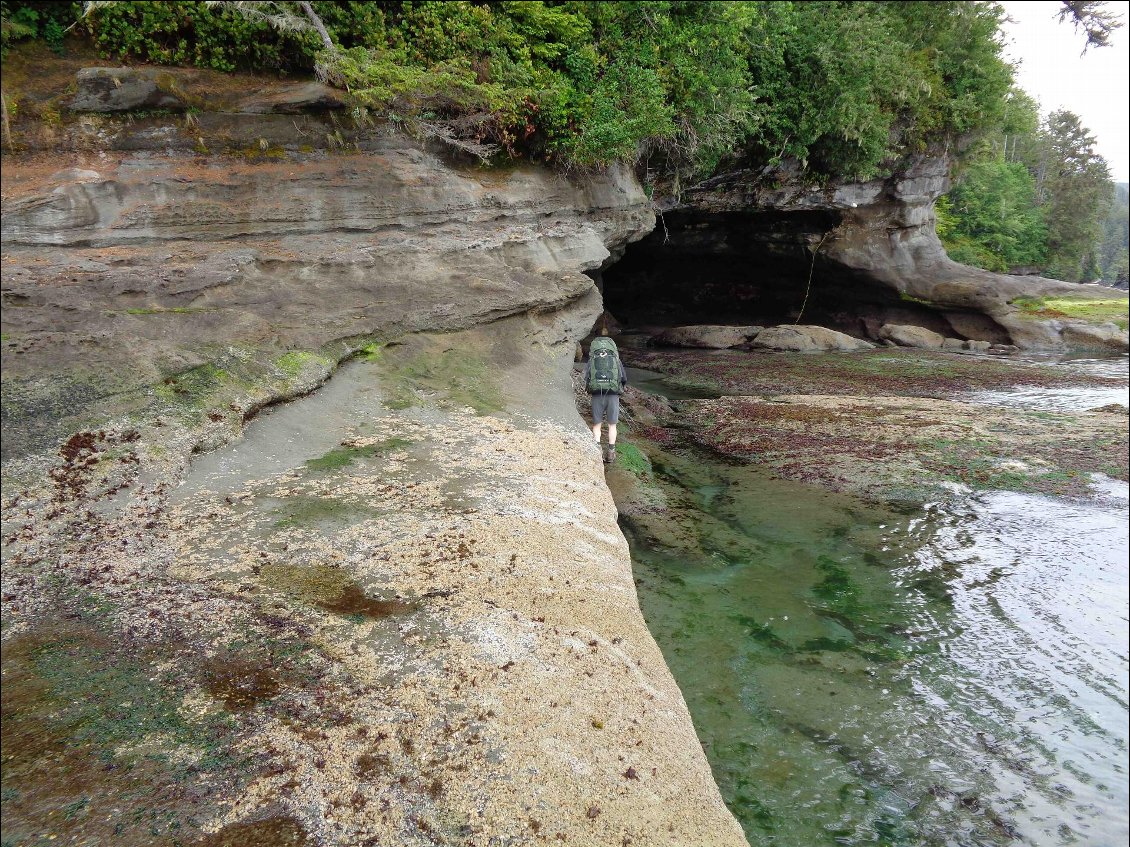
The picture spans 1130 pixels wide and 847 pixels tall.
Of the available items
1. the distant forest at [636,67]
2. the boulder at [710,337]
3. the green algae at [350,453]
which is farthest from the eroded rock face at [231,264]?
the boulder at [710,337]

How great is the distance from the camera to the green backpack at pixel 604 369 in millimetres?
10188

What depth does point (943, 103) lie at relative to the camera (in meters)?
22.5

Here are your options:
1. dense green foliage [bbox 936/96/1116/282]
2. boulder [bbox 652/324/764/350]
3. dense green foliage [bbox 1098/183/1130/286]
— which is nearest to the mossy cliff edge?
boulder [bbox 652/324/764/350]

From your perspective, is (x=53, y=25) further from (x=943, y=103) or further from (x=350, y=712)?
(x=943, y=103)

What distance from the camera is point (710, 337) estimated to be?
25750 millimetres

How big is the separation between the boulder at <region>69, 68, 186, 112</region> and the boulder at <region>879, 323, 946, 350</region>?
24.8m

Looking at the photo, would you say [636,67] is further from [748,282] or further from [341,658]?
[748,282]

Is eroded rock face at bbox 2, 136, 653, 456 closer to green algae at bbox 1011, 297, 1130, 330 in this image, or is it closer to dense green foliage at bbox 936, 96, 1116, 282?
green algae at bbox 1011, 297, 1130, 330

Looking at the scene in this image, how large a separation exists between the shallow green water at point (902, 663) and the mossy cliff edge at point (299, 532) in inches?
55.9

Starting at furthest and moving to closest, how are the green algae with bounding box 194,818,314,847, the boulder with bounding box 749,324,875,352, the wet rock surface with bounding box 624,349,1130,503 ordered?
the boulder with bounding box 749,324,875,352 → the wet rock surface with bounding box 624,349,1130,503 → the green algae with bounding box 194,818,314,847

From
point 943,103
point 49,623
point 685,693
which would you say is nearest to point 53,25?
point 49,623

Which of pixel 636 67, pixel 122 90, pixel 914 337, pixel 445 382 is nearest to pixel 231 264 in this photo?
pixel 122 90

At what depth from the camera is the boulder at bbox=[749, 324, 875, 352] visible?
24703 millimetres

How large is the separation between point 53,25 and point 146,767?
36.7ft
